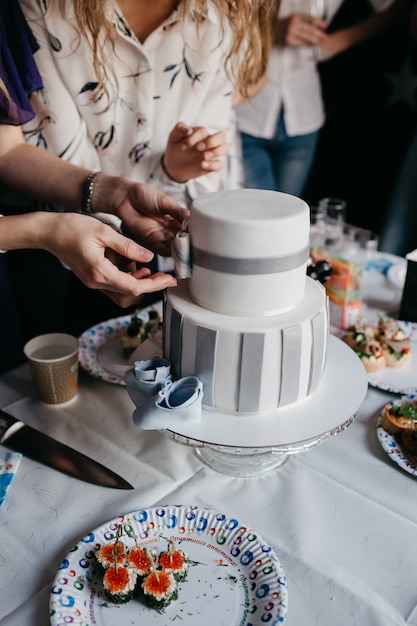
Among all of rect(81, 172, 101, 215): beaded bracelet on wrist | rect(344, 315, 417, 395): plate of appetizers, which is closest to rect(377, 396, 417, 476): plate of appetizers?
rect(344, 315, 417, 395): plate of appetizers

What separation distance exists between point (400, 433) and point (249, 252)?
44 cm

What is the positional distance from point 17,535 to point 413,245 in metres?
2.29

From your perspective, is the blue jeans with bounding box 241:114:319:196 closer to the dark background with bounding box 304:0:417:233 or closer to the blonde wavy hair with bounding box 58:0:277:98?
the dark background with bounding box 304:0:417:233

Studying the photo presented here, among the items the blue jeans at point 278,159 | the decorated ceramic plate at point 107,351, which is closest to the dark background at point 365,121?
the blue jeans at point 278,159

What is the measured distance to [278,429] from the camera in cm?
83

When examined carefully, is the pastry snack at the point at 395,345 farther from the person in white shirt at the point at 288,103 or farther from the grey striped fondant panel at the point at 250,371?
the person in white shirt at the point at 288,103

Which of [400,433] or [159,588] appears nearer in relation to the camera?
[159,588]

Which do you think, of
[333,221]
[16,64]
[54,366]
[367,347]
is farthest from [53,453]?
[333,221]

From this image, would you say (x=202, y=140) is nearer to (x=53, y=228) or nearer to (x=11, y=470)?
(x=53, y=228)

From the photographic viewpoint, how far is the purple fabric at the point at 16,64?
117cm

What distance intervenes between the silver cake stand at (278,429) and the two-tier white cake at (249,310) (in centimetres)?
2

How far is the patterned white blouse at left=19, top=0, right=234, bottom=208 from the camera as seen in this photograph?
4.18ft

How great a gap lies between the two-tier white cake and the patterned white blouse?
630mm

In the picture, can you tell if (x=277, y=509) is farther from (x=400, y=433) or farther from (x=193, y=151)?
(x=193, y=151)
